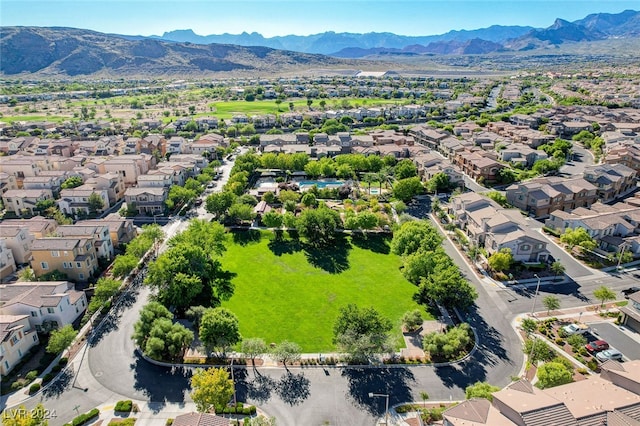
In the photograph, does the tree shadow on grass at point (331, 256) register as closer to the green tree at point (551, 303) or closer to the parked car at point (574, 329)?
the green tree at point (551, 303)

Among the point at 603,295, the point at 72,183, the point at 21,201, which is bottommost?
the point at 603,295

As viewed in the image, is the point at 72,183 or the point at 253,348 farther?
the point at 72,183

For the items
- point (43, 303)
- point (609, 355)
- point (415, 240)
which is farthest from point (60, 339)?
point (609, 355)

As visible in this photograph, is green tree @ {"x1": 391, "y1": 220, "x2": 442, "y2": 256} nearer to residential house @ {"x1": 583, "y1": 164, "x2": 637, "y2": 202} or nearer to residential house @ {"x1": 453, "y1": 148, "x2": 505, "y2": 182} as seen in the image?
residential house @ {"x1": 453, "y1": 148, "x2": 505, "y2": 182}

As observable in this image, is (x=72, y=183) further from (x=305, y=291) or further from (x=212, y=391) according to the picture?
(x=212, y=391)

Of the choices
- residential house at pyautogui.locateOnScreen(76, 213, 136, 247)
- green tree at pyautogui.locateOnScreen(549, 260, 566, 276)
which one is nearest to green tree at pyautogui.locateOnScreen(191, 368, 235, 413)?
residential house at pyautogui.locateOnScreen(76, 213, 136, 247)

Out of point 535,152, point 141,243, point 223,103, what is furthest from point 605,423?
point 223,103

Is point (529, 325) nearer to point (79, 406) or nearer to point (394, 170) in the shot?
point (79, 406)

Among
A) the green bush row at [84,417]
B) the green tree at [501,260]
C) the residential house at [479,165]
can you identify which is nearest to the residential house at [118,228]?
the green bush row at [84,417]
